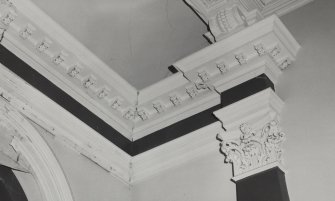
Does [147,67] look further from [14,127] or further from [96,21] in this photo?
[14,127]

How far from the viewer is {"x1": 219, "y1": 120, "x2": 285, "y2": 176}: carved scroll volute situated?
10.5ft

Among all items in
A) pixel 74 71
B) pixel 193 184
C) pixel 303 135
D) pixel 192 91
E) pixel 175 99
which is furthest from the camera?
pixel 175 99

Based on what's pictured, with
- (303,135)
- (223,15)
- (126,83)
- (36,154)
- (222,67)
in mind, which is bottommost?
(36,154)

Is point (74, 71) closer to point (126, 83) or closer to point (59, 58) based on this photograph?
point (59, 58)

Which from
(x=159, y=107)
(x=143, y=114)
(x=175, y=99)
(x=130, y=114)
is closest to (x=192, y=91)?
(x=175, y=99)

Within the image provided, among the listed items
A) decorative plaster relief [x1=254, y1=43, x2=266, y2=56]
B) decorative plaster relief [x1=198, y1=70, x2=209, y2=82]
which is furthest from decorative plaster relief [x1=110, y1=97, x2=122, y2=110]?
decorative plaster relief [x1=254, y1=43, x2=266, y2=56]

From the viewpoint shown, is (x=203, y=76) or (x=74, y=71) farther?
(x=74, y=71)

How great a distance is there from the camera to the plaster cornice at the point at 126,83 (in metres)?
3.63

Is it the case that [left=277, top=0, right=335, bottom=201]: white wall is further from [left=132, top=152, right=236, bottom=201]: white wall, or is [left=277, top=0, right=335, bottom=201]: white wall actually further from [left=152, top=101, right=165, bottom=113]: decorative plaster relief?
[left=152, top=101, right=165, bottom=113]: decorative plaster relief

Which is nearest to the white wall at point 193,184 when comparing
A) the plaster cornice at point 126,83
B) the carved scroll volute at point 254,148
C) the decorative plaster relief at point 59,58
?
the carved scroll volute at point 254,148

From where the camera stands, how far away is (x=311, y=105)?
11.1 ft

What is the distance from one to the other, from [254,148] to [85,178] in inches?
53.2

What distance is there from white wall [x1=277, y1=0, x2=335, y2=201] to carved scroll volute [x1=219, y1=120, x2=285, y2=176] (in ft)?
0.42

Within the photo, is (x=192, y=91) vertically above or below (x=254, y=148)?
above
